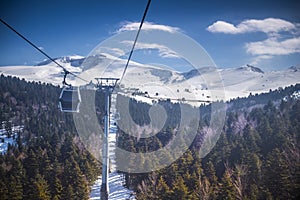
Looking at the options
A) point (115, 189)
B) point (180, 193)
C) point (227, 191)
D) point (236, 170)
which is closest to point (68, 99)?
point (227, 191)

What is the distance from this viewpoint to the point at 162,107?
9544 cm

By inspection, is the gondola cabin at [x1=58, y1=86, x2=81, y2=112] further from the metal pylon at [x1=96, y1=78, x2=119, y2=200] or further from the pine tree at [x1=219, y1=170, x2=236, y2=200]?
the pine tree at [x1=219, y1=170, x2=236, y2=200]

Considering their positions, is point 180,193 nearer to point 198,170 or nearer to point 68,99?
point 198,170

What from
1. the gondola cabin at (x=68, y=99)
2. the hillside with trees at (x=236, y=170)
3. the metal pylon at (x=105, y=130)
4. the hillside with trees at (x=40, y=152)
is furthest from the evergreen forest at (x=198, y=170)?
the gondola cabin at (x=68, y=99)

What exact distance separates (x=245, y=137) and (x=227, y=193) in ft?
68.4

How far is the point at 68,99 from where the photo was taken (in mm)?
10602

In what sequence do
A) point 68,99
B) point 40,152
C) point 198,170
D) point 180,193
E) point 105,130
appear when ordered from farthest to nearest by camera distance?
point 40,152 < point 198,170 < point 180,193 < point 105,130 < point 68,99

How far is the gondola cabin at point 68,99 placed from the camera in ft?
34.8

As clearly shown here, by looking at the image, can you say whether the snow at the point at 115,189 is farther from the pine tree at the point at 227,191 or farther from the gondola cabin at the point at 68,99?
the gondola cabin at the point at 68,99

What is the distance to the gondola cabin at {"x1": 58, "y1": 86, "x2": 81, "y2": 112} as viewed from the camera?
10594 mm

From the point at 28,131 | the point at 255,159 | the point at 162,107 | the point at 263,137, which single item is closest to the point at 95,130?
the point at 28,131

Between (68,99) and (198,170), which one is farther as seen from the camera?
(198,170)

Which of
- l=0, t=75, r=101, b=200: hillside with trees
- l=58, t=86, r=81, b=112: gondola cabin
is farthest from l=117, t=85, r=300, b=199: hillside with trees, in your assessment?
l=58, t=86, r=81, b=112: gondola cabin

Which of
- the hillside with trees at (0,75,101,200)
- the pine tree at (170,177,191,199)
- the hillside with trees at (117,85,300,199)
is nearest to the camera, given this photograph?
the hillside with trees at (117,85,300,199)
